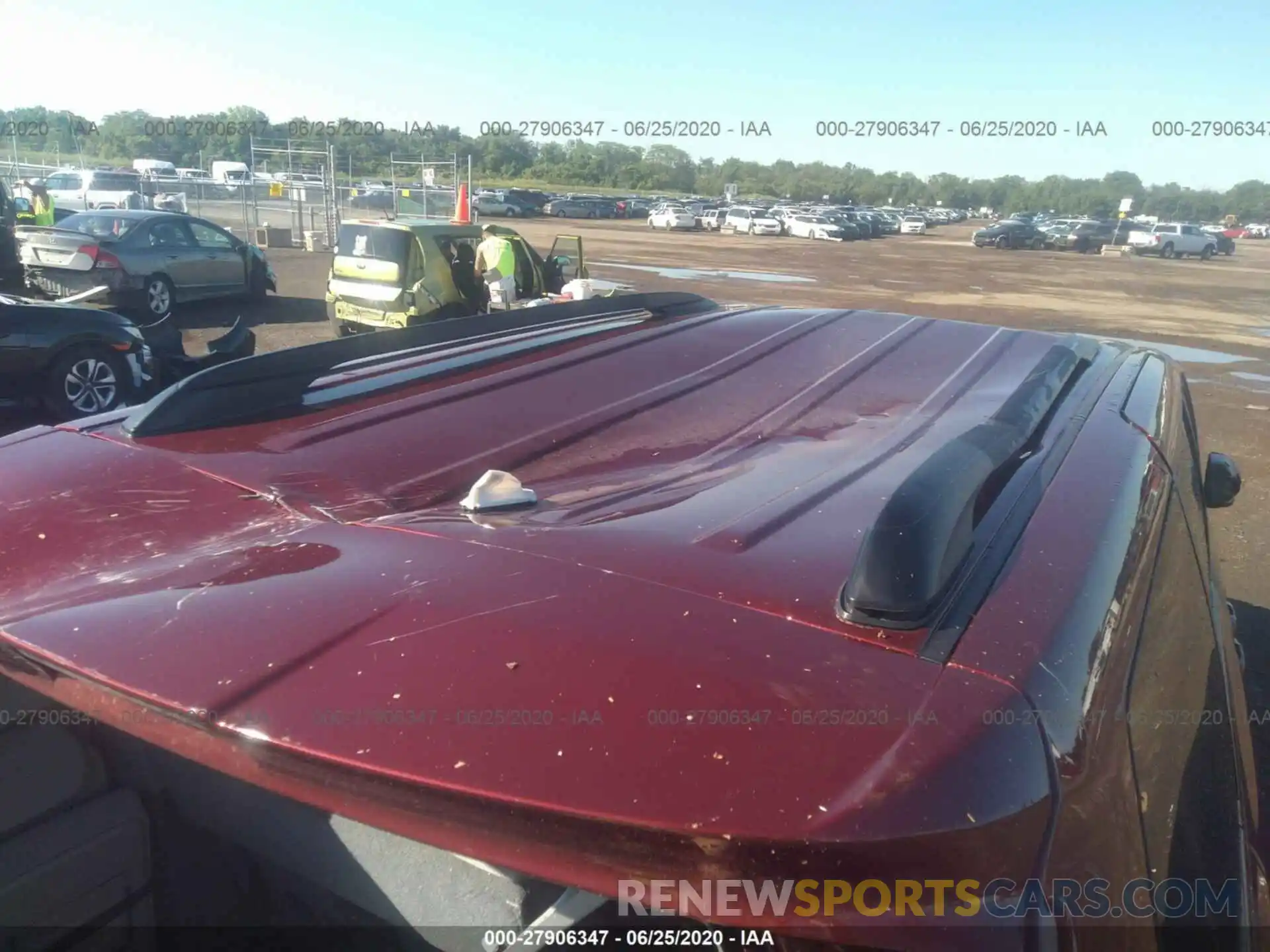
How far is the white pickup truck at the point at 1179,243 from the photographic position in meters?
43.8

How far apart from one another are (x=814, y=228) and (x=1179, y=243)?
16.4 metres

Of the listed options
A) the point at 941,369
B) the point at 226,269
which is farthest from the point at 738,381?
the point at 226,269

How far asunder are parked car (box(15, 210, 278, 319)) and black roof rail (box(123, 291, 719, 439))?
42.5 feet

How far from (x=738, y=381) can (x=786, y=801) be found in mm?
1673

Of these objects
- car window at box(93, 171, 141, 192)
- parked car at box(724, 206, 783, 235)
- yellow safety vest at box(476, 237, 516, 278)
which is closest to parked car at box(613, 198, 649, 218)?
parked car at box(724, 206, 783, 235)

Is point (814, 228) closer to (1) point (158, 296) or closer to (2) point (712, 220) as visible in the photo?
(2) point (712, 220)

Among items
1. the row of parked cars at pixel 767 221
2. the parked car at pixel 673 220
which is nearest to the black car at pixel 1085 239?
the row of parked cars at pixel 767 221

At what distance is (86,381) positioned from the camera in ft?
28.1

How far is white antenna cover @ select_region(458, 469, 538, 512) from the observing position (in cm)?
158

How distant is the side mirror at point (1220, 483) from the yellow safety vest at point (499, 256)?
10437 millimetres

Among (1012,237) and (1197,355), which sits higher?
(1012,237)

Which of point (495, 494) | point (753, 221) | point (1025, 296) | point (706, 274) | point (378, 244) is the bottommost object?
point (706, 274)

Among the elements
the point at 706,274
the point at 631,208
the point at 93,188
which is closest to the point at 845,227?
the point at 631,208

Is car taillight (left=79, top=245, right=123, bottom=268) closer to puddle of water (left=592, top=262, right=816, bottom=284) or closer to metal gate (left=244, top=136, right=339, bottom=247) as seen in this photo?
metal gate (left=244, top=136, right=339, bottom=247)
